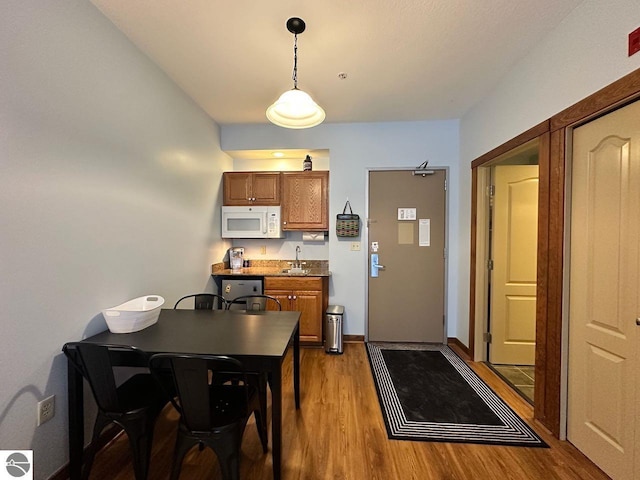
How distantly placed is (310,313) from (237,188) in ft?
6.34

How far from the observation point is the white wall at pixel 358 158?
353cm

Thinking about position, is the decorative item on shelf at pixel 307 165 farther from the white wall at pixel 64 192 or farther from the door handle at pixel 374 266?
the white wall at pixel 64 192

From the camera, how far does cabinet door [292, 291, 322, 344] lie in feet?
11.1

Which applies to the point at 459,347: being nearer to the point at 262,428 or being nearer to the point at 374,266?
the point at 374,266

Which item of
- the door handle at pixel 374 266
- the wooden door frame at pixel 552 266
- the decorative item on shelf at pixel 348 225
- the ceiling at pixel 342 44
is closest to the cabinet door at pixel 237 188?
the ceiling at pixel 342 44

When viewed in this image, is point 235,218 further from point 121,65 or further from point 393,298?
point 393,298

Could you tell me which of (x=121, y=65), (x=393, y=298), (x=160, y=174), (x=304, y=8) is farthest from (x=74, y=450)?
(x=393, y=298)

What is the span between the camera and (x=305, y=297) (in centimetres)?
337

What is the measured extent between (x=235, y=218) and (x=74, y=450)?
2.63m

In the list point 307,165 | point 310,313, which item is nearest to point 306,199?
point 307,165

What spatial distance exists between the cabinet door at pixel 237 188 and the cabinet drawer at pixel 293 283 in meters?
1.15

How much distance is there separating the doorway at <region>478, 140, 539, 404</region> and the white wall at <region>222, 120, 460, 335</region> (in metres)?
0.54

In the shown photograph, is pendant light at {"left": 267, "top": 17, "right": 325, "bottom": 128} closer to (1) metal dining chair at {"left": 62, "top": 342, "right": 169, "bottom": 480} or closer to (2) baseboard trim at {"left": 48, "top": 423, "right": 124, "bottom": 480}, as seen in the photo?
(1) metal dining chair at {"left": 62, "top": 342, "right": 169, "bottom": 480}

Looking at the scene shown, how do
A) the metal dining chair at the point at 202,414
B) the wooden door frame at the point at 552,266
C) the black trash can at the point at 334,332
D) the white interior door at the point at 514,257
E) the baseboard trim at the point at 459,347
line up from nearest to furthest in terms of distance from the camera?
the metal dining chair at the point at 202,414 < the wooden door frame at the point at 552,266 < the white interior door at the point at 514,257 < the baseboard trim at the point at 459,347 < the black trash can at the point at 334,332
